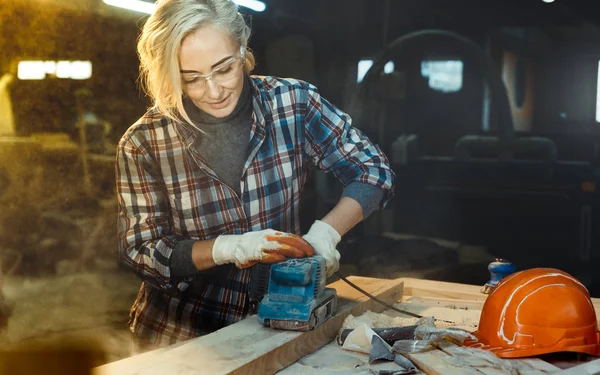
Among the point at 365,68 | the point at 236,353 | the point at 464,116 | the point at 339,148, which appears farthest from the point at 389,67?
the point at 236,353

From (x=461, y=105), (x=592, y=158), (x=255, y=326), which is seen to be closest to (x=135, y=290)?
(x=255, y=326)

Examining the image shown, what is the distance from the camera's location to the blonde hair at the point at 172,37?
7.41 feet

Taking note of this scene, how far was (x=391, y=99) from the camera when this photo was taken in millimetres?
3445

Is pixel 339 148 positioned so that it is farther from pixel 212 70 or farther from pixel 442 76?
pixel 442 76

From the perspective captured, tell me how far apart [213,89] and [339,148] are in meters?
0.61

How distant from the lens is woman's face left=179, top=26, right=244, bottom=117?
2.29 meters

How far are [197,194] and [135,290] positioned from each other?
1.60ft

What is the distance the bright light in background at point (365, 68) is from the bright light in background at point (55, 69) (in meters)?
1.43

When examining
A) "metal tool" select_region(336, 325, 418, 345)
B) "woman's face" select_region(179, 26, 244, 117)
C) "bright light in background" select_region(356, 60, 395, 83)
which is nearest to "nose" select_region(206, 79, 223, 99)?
"woman's face" select_region(179, 26, 244, 117)

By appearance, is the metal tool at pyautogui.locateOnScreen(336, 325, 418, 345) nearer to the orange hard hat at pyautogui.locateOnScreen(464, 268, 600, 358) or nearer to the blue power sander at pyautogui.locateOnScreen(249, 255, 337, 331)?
the blue power sander at pyautogui.locateOnScreen(249, 255, 337, 331)

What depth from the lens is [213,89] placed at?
7.72ft

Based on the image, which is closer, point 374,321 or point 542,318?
point 542,318

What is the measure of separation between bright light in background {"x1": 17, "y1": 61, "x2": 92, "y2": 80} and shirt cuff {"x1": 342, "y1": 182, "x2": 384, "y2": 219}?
3.63ft

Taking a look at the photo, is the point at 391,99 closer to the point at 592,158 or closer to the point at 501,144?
the point at 501,144
